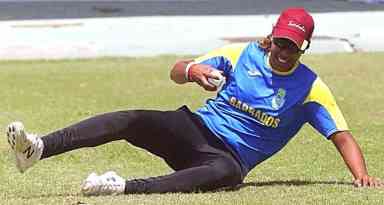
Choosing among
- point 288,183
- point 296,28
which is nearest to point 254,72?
point 296,28

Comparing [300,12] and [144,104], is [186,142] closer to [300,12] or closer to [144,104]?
[300,12]

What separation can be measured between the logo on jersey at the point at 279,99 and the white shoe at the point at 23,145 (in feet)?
4.31

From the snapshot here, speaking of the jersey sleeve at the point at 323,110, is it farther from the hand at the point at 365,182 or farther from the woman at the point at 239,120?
the hand at the point at 365,182

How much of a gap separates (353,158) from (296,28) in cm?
81

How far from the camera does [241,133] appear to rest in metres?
5.88

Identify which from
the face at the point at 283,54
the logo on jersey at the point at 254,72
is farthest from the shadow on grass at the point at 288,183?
the face at the point at 283,54

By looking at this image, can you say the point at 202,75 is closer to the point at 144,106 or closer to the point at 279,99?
the point at 279,99

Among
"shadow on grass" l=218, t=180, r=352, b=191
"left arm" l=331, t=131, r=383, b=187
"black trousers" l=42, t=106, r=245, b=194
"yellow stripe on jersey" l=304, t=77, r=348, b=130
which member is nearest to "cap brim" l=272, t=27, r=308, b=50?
"yellow stripe on jersey" l=304, t=77, r=348, b=130

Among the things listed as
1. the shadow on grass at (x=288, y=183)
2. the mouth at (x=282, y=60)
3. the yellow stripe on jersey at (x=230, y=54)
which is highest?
the yellow stripe on jersey at (x=230, y=54)

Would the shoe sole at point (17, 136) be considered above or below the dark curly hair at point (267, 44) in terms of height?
below

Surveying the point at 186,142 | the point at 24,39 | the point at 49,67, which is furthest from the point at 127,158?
the point at 24,39

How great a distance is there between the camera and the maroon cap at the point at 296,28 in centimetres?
561

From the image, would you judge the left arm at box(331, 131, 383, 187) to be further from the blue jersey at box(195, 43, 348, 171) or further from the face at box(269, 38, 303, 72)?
the face at box(269, 38, 303, 72)

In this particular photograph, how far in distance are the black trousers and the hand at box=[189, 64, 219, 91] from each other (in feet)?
1.14
